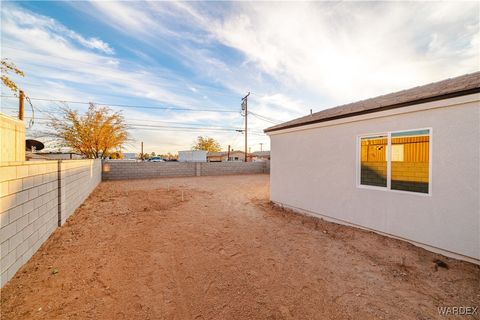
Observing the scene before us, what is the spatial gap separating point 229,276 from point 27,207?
3209mm

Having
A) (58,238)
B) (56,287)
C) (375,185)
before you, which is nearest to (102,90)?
(58,238)

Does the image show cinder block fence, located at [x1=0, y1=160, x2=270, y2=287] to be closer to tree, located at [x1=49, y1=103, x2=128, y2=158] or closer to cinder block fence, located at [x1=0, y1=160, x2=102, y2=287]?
cinder block fence, located at [x1=0, y1=160, x2=102, y2=287]

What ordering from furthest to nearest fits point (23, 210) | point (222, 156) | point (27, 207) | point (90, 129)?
point (222, 156) < point (90, 129) < point (27, 207) < point (23, 210)

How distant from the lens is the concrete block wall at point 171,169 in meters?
14.1

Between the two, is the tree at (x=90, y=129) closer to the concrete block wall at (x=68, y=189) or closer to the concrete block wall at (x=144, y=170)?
the concrete block wall at (x=144, y=170)

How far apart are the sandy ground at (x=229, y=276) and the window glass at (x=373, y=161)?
4.15 feet

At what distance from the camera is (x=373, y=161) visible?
4.32 meters

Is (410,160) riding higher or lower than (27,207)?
higher

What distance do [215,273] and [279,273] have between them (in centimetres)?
98

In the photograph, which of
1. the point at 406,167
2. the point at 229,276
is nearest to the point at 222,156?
the point at 406,167

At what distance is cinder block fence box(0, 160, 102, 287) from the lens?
2244 mm

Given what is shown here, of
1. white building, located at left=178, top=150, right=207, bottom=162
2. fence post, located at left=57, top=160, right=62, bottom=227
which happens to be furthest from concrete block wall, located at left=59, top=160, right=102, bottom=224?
white building, located at left=178, top=150, right=207, bottom=162

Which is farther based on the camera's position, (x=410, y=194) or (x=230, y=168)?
(x=230, y=168)

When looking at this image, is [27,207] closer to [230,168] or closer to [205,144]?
[230,168]
